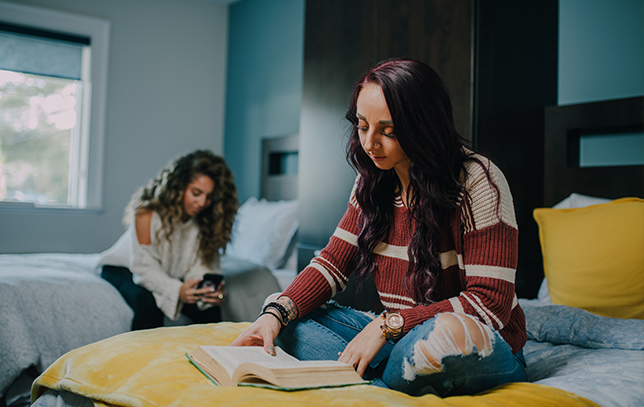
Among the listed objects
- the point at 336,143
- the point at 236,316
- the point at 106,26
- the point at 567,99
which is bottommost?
the point at 236,316

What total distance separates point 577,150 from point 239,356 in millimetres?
1847

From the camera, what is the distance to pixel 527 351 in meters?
1.50

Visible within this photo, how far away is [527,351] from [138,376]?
39.8 inches

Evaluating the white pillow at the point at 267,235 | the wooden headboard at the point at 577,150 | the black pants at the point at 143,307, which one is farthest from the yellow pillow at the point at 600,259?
the white pillow at the point at 267,235

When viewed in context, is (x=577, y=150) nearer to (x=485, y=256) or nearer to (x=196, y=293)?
(x=485, y=256)

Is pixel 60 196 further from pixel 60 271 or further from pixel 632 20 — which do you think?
pixel 632 20

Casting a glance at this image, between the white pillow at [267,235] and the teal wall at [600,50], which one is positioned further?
the white pillow at [267,235]

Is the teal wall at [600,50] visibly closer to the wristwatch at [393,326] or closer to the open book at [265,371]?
the wristwatch at [393,326]

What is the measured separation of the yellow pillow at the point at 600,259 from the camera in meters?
1.69

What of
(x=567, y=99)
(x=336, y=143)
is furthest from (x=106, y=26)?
(x=567, y=99)

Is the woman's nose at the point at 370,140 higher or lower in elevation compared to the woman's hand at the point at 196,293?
higher

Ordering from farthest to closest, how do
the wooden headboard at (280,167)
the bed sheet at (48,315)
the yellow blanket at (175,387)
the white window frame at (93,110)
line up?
the white window frame at (93,110) < the wooden headboard at (280,167) < the bed sheet at (48,315) < the yellow blanket at (175,387)

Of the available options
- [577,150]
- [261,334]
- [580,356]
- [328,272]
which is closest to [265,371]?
[261,334]

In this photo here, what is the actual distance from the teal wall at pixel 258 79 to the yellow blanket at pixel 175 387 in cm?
270
